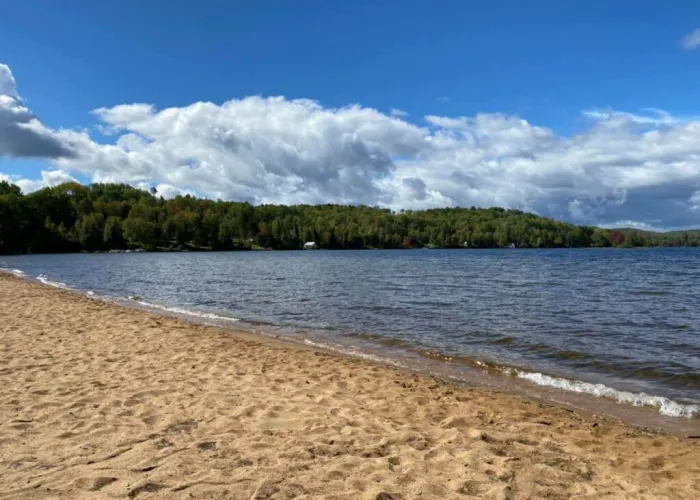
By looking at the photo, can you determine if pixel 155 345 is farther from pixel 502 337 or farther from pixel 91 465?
pixel 502 337

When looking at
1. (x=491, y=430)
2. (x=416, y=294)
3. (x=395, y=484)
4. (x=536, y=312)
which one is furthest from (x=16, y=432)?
(x=416, y=294)

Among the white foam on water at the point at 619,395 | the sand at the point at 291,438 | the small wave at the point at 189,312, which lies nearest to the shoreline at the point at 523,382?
the white foam on water at the point at 619,395

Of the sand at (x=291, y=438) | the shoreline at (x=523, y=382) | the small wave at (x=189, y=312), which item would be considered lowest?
the small wave at (x=189, y=312)

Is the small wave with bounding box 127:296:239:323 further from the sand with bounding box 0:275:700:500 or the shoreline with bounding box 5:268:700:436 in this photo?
the sand with bounding box 0:275:700:500

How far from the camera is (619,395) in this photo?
34.3 feet

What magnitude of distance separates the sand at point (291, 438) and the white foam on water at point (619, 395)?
5.46ft

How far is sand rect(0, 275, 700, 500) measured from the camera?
17.7 ft

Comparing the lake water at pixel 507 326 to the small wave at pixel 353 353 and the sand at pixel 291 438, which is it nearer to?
the small wave at pixel 353 353

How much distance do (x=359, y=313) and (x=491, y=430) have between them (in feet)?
50.0

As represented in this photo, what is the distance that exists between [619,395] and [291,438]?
744 cm

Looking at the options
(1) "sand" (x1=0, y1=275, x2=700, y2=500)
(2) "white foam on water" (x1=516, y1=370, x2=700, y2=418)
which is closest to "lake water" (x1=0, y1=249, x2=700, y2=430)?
(2) "white foam on water" (x1=516, y1=370, x2=700, y2=418)

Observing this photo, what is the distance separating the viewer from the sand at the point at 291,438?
5.39 meters

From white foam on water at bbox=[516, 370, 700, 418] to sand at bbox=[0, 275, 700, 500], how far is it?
5.46 feet

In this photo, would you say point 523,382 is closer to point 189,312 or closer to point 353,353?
point 353,353
